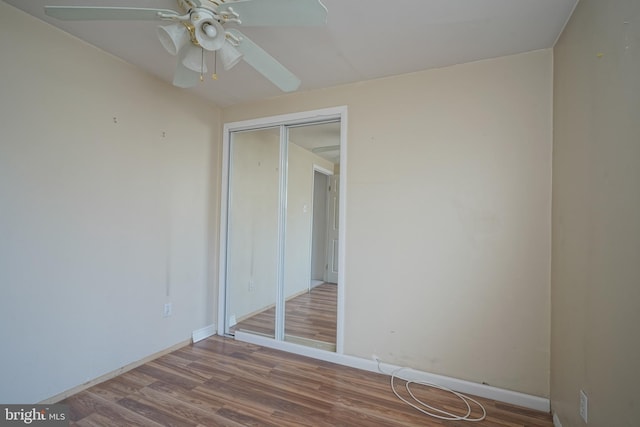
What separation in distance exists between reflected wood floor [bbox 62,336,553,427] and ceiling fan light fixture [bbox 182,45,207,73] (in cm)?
208

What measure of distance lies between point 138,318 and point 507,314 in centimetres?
289

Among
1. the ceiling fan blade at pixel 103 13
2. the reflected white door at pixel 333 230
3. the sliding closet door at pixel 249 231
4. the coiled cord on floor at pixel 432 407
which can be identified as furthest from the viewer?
the sliding closet door at pixel 249 231

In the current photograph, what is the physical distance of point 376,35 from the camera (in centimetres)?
186

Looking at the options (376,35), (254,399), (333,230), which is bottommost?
(254,399)

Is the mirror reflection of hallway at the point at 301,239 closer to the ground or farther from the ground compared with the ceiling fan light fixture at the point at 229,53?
closer to the ground

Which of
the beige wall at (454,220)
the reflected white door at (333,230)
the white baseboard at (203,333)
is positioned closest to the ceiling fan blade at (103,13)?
the beige wall at (454,220)

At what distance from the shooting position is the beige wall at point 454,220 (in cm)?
197

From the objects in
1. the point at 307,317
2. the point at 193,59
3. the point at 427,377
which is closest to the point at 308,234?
the point at 307,317

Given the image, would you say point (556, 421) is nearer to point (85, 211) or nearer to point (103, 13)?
point (103, 13)

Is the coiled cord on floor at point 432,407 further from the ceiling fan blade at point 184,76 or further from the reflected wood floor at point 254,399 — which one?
the ceiling fan blade at point 184,76

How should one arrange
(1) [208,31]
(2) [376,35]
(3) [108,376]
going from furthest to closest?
(3) [108,376], (2) [376,35], (1) [208,31]

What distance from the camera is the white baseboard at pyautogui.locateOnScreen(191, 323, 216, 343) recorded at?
290cm

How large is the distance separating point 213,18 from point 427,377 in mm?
2677

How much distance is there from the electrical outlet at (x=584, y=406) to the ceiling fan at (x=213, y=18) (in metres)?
2.08
